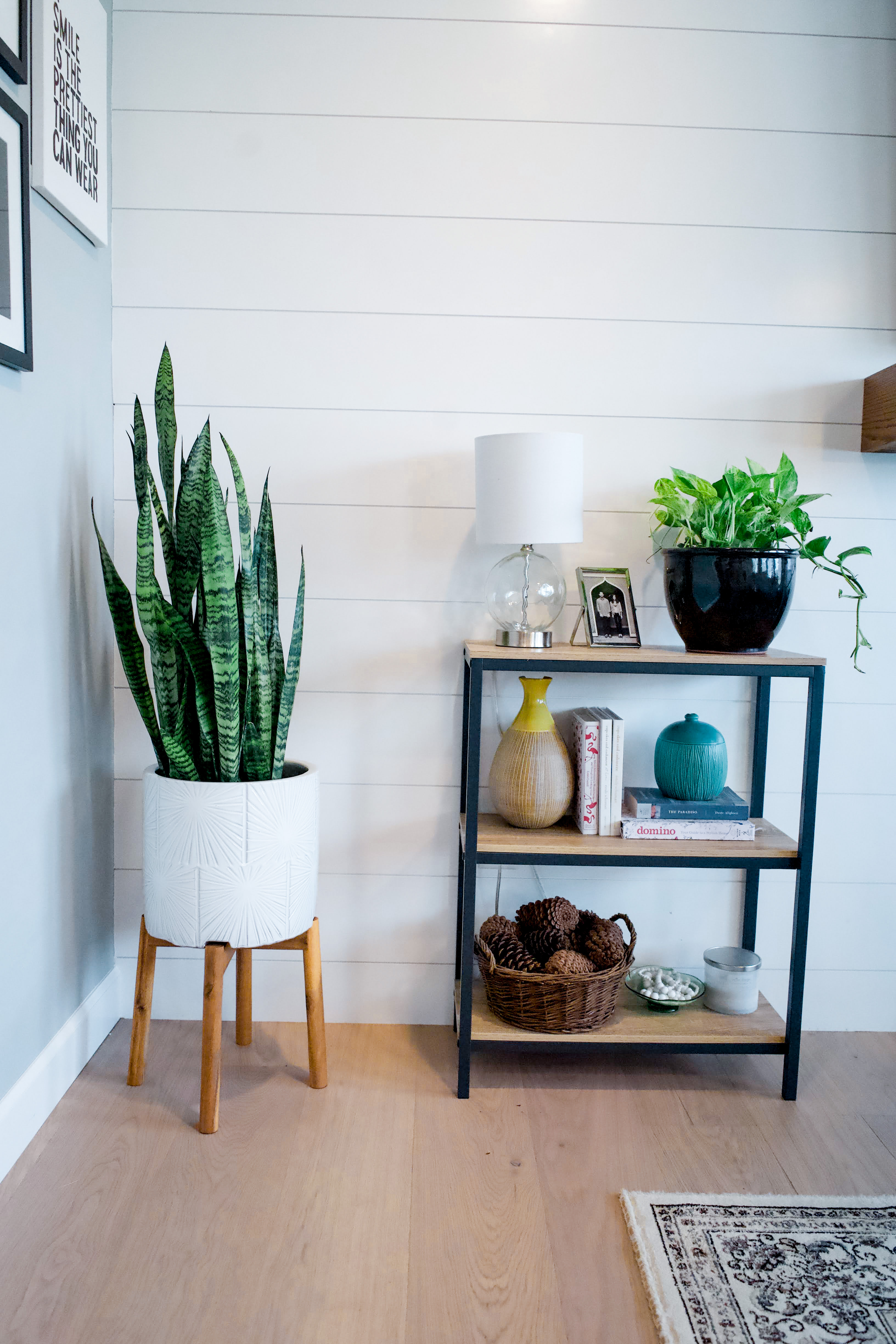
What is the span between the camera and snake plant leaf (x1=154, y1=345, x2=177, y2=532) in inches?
68.8

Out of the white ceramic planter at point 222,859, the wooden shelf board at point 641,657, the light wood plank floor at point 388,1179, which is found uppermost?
the wooden shelf board at point 641,657

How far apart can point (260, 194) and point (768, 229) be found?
1.10 meters

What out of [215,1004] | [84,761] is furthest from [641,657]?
[84,761]

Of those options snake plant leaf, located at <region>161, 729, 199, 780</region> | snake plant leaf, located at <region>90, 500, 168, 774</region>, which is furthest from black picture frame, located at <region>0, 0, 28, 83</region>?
snake plant leaf, located at <region>161, 729, 199, 780</region>

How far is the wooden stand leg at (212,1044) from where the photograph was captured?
173 centimetres

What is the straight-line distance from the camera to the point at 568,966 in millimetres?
1861

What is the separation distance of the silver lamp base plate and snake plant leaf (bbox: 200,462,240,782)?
523 millimetres

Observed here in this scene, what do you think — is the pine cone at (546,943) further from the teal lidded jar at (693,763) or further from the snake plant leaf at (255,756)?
the snake plant leaf at (255,756)

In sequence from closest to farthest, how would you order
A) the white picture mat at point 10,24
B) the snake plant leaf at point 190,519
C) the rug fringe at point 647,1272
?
the rug fringe at point 647,1272
the white picture mat at point 10,24
the snake plant leaf at point 190,519

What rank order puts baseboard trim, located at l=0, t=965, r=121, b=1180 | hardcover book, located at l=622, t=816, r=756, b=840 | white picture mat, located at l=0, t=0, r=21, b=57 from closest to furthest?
white picture mat, located at l=0, t=0, r=21, b=57 → baseboard trim, located at l=0, t=965, r=121, b=1180 → hardcover book, located at l=622, t=816, r=756, b=840

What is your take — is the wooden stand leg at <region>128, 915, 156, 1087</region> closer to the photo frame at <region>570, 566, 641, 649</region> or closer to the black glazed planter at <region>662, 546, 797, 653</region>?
the photo frame at <region>570, 566, 641, 649</region>

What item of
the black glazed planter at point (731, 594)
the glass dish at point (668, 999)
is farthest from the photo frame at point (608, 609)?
the glass dish at point (668, 999)

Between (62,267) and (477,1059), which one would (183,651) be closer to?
(62,267)

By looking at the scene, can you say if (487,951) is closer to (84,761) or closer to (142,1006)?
(142,1006)
